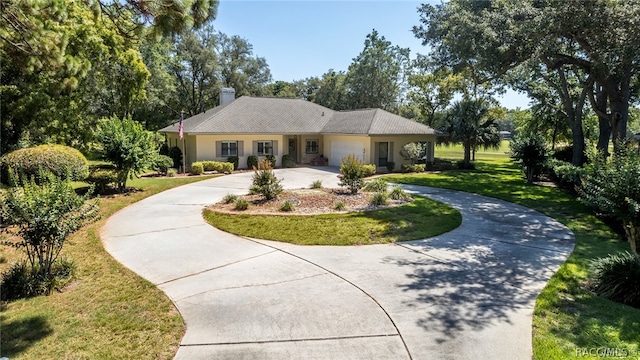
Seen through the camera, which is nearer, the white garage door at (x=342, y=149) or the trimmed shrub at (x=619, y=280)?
the trimmed shrub at (x=619, y=280)

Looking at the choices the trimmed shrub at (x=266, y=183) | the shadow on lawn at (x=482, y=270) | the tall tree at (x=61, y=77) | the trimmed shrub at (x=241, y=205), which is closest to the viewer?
the shadow on lawn at (x=482, y=270)

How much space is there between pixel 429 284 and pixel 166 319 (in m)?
4.26

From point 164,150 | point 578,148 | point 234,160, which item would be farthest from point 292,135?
point 578,148

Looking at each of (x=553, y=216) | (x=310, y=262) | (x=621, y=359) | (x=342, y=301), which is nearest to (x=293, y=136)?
(x=553, y=216)

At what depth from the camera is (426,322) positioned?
16.6 ft

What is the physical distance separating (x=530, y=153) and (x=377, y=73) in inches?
1063

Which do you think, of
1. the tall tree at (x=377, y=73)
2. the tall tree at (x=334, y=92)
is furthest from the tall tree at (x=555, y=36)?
the tall tree at (x=334, y=92)

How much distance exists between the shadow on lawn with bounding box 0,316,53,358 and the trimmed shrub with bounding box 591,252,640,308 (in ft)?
27.8

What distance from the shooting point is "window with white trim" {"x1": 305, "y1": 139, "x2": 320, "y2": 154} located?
2806 cm

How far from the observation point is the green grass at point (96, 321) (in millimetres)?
4410

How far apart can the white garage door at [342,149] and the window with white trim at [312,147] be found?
1547 millimetres

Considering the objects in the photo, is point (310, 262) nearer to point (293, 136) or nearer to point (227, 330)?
point (227, 330)

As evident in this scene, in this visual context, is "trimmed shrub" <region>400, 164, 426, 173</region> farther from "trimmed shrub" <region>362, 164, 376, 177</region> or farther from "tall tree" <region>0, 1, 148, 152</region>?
"tall tree" <region>0, 1, 148, 152</region>

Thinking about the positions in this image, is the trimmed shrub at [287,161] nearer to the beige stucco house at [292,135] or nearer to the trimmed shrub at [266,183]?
the beige stucco house at [292,135]
